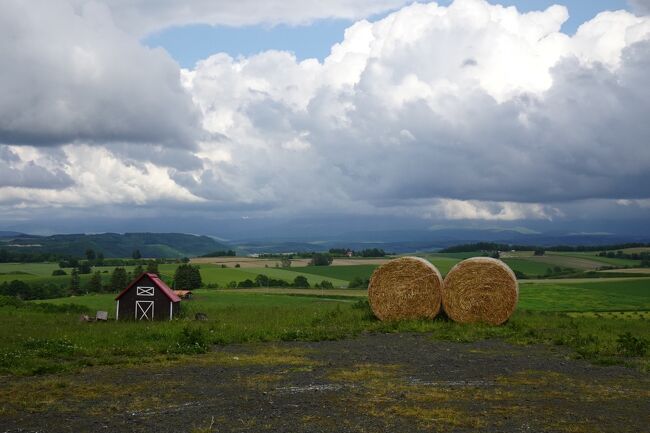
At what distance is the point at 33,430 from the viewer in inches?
371

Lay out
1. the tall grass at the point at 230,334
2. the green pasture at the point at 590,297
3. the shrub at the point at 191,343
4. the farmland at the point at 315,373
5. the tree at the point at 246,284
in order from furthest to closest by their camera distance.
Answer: the tree at the point at 246,284 → the green pasture at the point at 590,297 → the shrub at the point at 191,343 → the tall grass at the point at 230,334 → the farmland at the point at 315,373

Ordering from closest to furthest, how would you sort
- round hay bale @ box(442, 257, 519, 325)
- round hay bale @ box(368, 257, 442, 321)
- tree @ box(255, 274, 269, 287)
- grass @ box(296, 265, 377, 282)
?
round hay bale @ box(442, 257, 519, 325) < round hay bale @ box(368, 257, 442, 321) < tree @ box(255, 274, 269, 287) < grass @ box(296, 265, 377, 282)

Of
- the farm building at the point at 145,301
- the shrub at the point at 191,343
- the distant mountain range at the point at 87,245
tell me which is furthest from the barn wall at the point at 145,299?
the distant mountain range at the point at 87,245

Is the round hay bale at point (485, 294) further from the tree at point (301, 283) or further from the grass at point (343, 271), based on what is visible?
the grass at point (343, 271)

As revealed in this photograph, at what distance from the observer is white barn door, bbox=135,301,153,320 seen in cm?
2739

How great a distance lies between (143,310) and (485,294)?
14.3 meters

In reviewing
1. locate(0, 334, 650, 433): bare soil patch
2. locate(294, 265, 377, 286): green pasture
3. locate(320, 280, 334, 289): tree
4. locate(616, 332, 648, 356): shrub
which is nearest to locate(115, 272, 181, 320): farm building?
locate(0, 334, 650, 433): bare soil patch

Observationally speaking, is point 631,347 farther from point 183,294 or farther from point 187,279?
point 187,279

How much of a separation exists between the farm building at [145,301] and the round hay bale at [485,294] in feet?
39.8

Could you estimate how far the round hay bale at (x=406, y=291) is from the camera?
24.6 metres

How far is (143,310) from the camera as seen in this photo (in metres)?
27.5

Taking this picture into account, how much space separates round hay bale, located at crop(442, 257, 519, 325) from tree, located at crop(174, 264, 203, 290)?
37634 mm

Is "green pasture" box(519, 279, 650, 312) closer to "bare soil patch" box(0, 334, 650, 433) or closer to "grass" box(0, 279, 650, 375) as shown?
"grass" box(0, 279, 650, 375)

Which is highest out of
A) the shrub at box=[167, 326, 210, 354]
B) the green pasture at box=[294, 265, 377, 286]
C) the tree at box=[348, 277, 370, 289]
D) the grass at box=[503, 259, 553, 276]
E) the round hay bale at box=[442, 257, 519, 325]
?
the round hay bale at box=[442, 257, 519, 325]
